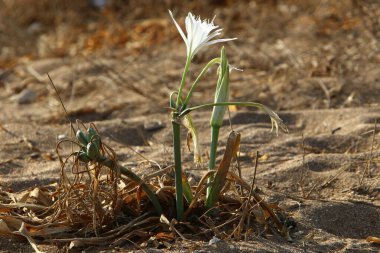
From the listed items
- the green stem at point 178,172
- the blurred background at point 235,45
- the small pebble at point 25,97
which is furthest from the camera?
the small pebble at point 25,97

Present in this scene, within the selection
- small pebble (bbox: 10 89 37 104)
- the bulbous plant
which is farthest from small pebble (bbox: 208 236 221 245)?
small pebble (bbox: 10 89 37 104)

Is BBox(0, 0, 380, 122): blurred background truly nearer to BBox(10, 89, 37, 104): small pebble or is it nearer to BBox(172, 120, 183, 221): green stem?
BBox(10, 89, 37, 104): small pebble

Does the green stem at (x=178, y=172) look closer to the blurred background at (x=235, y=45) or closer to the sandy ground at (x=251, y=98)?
the sandy ground at (x=251, y=98)

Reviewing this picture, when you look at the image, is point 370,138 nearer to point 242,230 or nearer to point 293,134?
point 293,134

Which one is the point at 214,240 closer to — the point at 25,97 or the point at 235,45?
the point at 25,97

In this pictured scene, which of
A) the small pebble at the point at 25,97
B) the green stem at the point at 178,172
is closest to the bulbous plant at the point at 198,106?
the green stem at the point at 178,172

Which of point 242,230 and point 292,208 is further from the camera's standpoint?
point 292,208

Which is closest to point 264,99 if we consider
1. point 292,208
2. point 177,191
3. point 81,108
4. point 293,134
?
point 293,134
